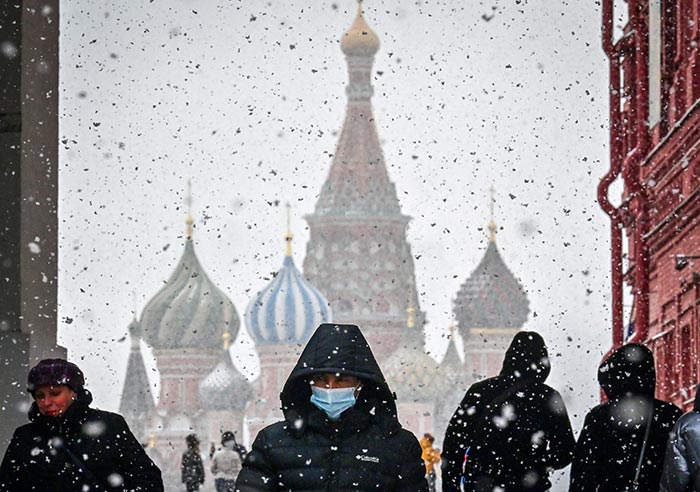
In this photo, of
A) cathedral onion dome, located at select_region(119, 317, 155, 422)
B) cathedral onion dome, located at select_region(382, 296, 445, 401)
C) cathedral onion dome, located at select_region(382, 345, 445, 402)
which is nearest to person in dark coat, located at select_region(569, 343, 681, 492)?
cathedral onion dome, located at select_region(382, 296, 445, 401)

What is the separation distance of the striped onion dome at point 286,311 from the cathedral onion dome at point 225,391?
278 cm

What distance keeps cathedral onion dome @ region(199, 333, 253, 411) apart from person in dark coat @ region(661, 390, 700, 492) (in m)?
108

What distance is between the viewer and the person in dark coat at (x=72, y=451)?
20.5 ft

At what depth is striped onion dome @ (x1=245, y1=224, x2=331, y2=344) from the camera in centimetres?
11712

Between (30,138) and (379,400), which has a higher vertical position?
(30,138)

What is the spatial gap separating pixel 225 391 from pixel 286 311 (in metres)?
5.05

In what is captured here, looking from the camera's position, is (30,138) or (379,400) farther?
(30,138)

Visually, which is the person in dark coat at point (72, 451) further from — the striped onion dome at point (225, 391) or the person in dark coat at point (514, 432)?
the striped onion dome at point (225, 391)

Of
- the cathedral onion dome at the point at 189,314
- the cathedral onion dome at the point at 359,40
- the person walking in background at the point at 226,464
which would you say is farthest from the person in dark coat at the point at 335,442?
the cathedral onion dome at the point at 359,40

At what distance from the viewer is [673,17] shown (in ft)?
58.0

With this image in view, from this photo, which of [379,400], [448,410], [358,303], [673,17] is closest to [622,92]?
[673,17]

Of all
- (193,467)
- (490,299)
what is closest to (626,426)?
(193,467)

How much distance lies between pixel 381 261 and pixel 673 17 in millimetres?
107838

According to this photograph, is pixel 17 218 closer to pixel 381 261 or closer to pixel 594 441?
pixel 594 441
